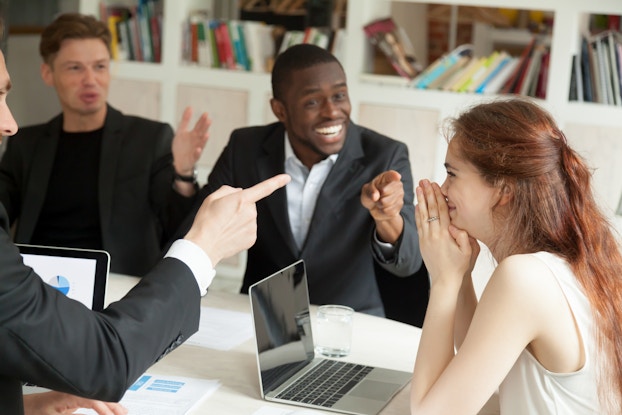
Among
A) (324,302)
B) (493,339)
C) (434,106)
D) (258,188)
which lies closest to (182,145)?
(324,302)

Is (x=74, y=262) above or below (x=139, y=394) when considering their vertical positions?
above

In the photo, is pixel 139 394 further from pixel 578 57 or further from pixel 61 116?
pixel 578 57

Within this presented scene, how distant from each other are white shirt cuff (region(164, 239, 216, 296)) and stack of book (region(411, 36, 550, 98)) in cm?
326

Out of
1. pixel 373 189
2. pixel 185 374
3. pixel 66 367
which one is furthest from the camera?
pixel 373 189

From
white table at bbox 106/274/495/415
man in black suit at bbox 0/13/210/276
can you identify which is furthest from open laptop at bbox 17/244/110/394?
man in black suit at bbox 0/13/210/276

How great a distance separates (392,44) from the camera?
15.4ft

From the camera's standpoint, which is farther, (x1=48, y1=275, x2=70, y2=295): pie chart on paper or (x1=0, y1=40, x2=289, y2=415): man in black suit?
(x1=48, y1=275, x2=70, y2=295): pie chart on paper

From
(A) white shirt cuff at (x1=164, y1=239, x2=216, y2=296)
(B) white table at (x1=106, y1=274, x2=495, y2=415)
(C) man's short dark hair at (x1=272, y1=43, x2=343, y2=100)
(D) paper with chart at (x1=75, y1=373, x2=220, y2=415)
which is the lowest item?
(B) white table at (x1=106, y1=274, x2=495, y2=415)

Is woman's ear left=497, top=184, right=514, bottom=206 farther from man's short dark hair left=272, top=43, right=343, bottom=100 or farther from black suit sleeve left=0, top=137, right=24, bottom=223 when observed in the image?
black suit sleeve left=0, top=137, right=24, bottom=223

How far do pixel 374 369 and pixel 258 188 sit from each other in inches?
25.3

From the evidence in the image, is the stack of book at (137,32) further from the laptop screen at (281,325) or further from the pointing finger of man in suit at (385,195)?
the laptop screen at (281,325)

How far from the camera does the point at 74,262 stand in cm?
207

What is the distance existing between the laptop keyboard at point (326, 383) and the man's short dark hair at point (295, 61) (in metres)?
1.08

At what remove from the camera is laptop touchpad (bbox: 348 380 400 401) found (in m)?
1.93
